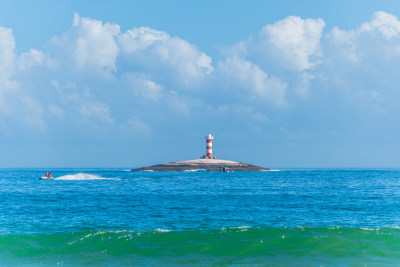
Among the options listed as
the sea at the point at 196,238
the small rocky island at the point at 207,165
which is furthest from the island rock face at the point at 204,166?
the sea at the point at 196,238

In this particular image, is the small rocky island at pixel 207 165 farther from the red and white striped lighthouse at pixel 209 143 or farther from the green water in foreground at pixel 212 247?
the green water in foreground at pixel 212 247

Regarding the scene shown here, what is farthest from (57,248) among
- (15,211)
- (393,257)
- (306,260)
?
(15,211)

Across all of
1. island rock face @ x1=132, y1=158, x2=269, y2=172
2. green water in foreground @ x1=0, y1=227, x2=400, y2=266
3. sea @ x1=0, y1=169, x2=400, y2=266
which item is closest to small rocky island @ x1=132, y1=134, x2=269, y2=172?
island rock face @ x1=132, y1=158, x2=269, y2=172

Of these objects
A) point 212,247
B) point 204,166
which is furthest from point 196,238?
point 204,166

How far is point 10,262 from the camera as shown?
17797mm

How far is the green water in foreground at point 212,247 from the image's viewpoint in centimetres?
1775

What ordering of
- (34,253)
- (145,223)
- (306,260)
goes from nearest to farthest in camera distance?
1. (306,260)
2. (34,253)
3. (145,223)

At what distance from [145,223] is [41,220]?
7.73 metres

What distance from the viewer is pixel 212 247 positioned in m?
19.9

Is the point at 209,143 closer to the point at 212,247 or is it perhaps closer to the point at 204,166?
the point at 204,166

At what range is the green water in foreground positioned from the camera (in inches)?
699

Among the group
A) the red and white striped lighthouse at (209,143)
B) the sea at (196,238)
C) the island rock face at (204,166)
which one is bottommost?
the sea at (196,238)

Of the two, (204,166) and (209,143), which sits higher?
(209,143)

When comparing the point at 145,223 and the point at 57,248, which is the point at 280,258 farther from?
the point at 145,223
